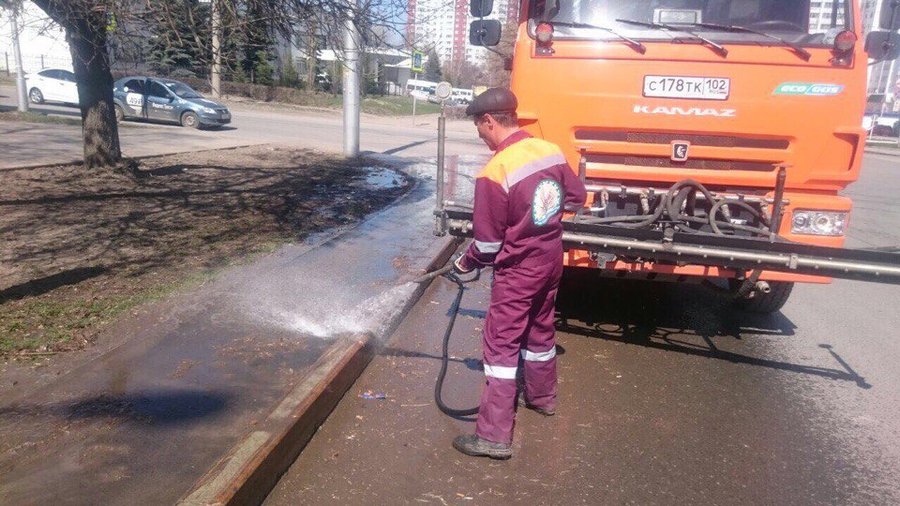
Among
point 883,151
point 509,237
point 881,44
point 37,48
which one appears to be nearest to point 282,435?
point 509,237

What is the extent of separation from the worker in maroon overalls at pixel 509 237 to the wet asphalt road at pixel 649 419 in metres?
0.29

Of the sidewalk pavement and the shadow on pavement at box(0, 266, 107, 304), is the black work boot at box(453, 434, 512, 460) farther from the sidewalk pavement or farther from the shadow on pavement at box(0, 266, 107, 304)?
the shadow on pavement at box(0, 266, 107, 304)

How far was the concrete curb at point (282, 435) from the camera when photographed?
296 cm

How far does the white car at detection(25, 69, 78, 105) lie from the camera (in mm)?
28234

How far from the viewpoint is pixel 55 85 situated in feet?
92.9

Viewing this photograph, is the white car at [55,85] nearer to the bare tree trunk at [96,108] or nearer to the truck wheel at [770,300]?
the bare tree trunk at [96,108]

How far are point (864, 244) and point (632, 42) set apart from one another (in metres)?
7.09

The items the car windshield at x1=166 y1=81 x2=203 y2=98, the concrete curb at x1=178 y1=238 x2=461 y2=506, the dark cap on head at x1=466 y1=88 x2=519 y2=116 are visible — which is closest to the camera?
the concrete curb at x1=178 y1=238 x2=461 y2=506

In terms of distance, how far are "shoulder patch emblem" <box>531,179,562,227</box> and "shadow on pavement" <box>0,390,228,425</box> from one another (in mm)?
2080

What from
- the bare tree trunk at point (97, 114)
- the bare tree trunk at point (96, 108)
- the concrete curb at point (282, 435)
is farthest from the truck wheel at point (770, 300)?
the bare tree trunk at point (97, 114)

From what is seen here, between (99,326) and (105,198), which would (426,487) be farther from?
(105,198)

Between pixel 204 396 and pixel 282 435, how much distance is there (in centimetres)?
86

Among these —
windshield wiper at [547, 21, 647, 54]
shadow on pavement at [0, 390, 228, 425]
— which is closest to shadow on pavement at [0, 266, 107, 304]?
shadow on pavement at [0, 390, 228, 425]

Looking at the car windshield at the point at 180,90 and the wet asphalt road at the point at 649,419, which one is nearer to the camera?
the wet asphalt road at the point at 649,419
